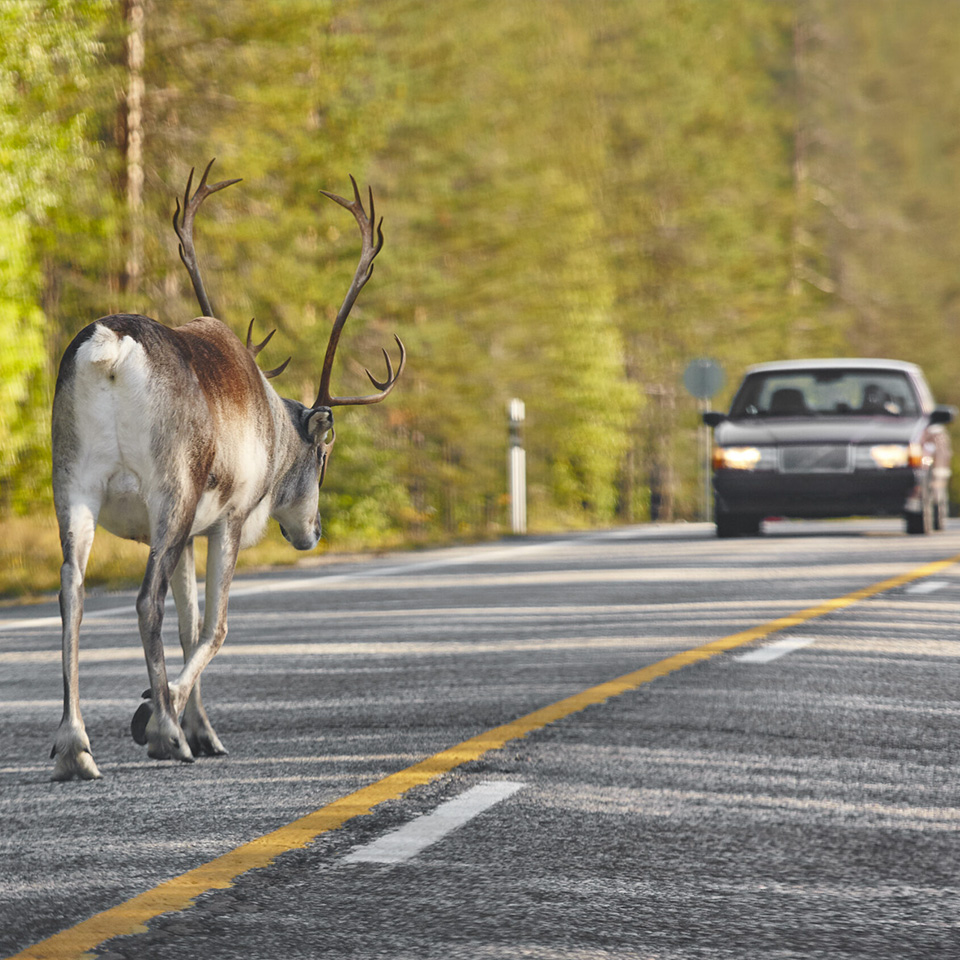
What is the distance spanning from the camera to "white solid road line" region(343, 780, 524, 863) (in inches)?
203

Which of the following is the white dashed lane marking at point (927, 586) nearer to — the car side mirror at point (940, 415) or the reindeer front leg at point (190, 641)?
the car side mirror at point (940, 415)

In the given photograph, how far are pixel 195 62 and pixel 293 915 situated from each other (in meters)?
21.9

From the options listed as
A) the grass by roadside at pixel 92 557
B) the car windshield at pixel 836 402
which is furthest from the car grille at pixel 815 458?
the grass by roadside at pixel 92 557

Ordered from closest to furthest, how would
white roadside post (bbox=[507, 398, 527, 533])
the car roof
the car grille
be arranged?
the car grille → the car roof → white roadside post (bbox=[507, 398, 527, 533])

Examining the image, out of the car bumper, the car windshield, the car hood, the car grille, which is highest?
the car windshield

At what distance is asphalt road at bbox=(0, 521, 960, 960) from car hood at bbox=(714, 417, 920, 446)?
7339mm

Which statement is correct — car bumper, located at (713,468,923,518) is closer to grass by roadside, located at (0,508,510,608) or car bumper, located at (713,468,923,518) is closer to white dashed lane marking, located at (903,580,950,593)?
grass by roadside, located at (0,508,510,608)

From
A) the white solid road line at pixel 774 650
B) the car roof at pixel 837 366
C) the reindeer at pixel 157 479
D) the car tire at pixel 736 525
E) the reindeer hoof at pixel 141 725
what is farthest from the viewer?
the car tire at pixel 736 525

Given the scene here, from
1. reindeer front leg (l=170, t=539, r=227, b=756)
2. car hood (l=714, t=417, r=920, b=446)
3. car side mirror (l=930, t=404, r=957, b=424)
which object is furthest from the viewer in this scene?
car side mirror (l=930, t=404, r=957, b=424)

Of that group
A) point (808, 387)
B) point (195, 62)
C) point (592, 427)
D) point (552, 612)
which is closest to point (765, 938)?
point (552, 612)

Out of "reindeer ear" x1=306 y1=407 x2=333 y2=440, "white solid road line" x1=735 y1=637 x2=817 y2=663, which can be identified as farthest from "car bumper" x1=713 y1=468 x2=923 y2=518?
"reindeer ear" x1=306 y1=407 x2=333 y2=440

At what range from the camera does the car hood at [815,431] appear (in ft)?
61.7

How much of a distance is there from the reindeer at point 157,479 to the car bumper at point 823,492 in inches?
494

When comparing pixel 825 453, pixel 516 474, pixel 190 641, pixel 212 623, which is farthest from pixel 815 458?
pixel 212 623
